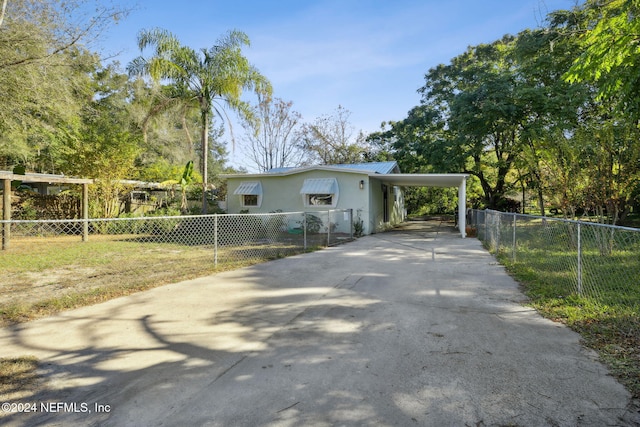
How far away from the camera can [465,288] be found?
5633 mm

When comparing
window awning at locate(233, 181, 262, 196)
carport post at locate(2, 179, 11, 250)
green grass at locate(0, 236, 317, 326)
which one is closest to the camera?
green grass at locate(0, 236, 317, 326)

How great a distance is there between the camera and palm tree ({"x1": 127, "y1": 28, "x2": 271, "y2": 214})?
550 inches

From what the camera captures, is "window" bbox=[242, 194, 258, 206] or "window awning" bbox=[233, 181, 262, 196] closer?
"window awning" bbox=[233, 181, 262, 196]

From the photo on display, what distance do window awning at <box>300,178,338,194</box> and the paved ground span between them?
9530 mm

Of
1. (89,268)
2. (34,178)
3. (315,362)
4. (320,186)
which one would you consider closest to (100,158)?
(34,178)

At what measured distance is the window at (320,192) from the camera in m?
14.8

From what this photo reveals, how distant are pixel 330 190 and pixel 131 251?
7.96 m

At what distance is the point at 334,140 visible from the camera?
29469 millimetres

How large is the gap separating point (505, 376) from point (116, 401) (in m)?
2.95

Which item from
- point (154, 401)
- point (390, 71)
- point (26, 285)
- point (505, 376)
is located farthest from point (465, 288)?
point (390, 71)

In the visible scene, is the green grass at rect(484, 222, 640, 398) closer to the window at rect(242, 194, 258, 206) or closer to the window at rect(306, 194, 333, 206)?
the window at rect(306, 194, 333, 206)

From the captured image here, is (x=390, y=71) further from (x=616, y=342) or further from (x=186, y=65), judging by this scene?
(x=616, y=342)

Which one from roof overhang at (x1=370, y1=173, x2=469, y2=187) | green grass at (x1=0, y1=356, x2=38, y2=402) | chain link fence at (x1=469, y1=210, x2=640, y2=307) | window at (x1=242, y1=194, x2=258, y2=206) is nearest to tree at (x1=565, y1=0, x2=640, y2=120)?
chain link fence at (x1=469, y1=210, x2=640, y2=307)

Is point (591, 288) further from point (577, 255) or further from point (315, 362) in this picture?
point (315, 362)
